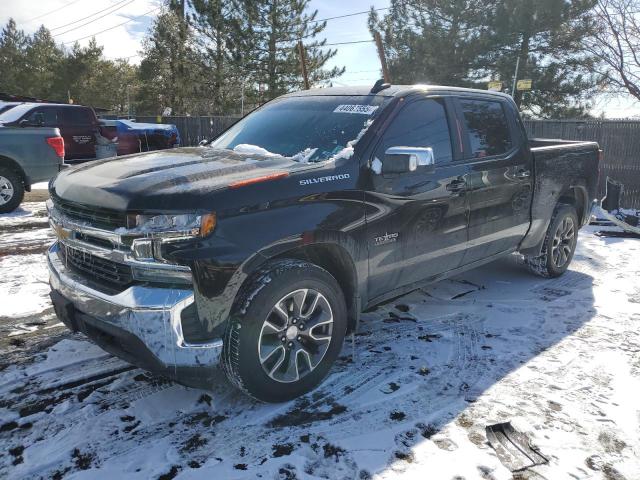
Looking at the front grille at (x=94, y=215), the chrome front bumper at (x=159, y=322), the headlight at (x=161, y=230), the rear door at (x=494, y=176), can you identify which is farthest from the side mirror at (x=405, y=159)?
the front grille at (x=94, y=215)

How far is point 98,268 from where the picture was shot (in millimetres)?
2826

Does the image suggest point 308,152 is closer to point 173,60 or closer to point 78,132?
point 78,132

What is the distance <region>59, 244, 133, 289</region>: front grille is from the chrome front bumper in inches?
3.4

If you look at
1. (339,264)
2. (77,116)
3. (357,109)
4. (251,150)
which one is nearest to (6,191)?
(77,116)

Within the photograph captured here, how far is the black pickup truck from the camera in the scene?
2.54m

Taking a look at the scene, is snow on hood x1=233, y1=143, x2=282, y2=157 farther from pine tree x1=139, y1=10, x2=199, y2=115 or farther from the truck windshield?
pine tree x1=139, y1=10, x2=199, y2=115

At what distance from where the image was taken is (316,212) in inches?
116

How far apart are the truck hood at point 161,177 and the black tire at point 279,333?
56 cm

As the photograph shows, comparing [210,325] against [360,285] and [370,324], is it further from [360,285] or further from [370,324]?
[370,324]

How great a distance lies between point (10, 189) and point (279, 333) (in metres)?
7.35

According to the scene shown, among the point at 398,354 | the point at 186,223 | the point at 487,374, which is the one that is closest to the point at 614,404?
the point at 487,374

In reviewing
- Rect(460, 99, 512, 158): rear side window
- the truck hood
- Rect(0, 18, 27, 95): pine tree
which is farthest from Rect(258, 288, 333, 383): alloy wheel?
Rect(0, 18, 27, 95): pine tree

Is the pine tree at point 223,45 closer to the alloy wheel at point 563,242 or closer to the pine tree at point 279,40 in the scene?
the pine tree at point 279,40

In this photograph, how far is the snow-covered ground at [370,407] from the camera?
250cm
